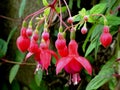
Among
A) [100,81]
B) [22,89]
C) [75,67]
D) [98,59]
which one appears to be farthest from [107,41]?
[22,89]

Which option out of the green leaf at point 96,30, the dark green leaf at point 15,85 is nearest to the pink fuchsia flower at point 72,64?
the green leaf at point 96,30

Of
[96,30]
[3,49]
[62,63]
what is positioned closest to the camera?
[62,63]

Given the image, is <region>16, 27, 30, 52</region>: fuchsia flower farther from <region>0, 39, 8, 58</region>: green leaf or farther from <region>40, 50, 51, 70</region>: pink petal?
<region>0, 39, 8, 58</region>: green leaf

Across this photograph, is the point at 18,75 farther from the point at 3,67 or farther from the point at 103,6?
the point at 103,6

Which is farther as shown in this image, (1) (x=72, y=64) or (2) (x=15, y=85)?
(2) (x=15, y=85)

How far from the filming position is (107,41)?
0.79 metres

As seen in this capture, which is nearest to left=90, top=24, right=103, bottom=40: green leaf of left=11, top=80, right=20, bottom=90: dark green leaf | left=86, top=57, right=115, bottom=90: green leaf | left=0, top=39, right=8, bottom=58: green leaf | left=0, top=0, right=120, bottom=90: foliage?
left=0, top=0, right=120, bottom=90: foliage

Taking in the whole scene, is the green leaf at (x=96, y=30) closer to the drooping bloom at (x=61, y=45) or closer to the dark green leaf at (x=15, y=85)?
the drooping bloom at (x=61, y=45)

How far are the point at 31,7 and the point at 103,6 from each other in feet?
2.48

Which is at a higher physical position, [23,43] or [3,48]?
[23,43]

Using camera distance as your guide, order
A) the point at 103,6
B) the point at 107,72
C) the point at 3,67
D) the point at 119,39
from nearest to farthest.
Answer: the point at 103,6 < the point at 107,72 < the point at 119,39 < the point at 3,67

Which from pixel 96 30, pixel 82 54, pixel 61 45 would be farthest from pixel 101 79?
pixel 82 54

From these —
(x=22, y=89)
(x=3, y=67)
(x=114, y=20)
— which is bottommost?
(x=22, y=89)

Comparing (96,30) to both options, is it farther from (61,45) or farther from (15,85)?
(15,85)
